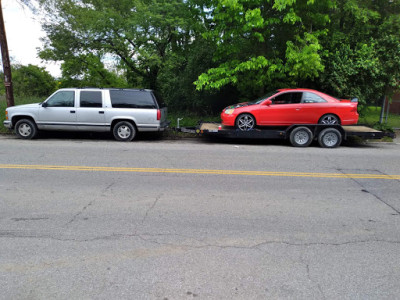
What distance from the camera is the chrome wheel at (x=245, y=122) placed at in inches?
428

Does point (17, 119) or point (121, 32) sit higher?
point (121, 32)

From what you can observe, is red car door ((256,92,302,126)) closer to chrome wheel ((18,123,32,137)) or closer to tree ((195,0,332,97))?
tree ((195,0,332,97))

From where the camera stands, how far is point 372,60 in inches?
482

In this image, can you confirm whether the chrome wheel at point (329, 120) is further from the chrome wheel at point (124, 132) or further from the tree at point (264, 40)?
the chrome wheel at point (124, 132)

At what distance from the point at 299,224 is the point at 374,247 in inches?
37.5

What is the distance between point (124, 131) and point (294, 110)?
6.11 m

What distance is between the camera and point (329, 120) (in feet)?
35.8

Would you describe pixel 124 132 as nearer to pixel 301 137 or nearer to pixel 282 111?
pixel 282 111

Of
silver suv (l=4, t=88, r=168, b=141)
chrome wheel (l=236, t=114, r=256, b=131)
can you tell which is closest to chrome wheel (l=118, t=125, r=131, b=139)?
silver suv (l=4, t=88, r=168, b=141)

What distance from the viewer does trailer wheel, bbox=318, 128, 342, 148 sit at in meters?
10.6

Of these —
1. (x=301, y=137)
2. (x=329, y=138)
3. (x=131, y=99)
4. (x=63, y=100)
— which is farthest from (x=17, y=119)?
(x=329, y=138)

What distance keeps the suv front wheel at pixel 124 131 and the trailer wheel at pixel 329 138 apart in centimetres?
662

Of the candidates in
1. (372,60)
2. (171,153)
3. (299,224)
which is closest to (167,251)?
(299,224)

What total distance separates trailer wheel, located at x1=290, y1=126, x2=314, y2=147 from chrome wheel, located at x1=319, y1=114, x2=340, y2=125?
0.75 metres
